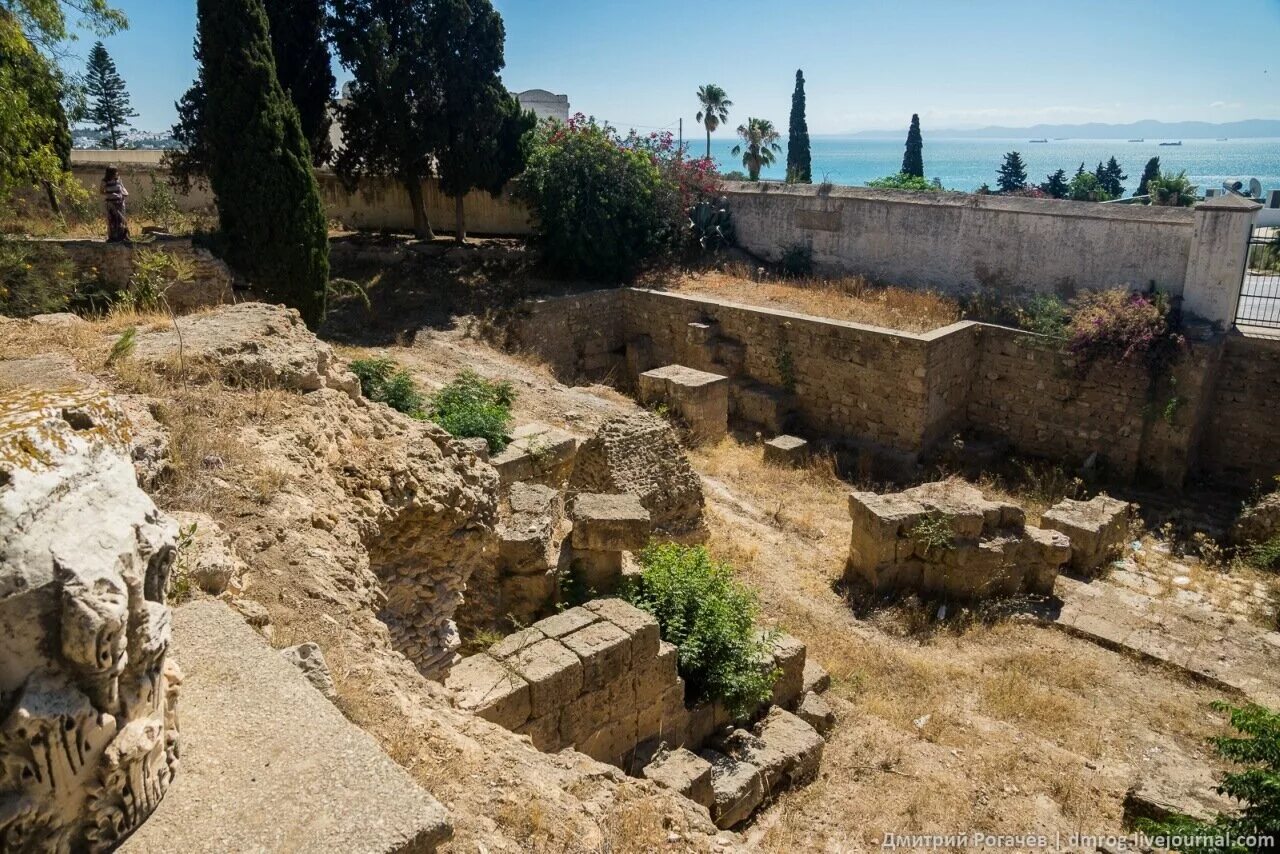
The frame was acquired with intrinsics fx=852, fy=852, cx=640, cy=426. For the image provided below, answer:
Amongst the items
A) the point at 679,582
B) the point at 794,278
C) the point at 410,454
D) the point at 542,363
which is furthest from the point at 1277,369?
the point at 410,454

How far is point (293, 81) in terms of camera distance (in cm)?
1574

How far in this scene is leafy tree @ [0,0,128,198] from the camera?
10039 millimetres

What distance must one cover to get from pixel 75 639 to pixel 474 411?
287 inches

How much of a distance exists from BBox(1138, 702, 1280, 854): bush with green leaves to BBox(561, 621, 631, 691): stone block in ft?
10.4

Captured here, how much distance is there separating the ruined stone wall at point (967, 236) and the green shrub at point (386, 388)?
9.99m

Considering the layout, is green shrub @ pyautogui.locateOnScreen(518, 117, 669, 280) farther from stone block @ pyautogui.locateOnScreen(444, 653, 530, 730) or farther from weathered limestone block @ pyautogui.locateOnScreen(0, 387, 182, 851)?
weathered limestone block @ pyautogui.locateOnScreen(0, 387, 182, 851)

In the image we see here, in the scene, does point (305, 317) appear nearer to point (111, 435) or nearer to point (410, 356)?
point (410, 356)

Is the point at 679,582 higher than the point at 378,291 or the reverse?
the reverse

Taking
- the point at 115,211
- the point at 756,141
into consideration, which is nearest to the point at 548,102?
the point at 756,141

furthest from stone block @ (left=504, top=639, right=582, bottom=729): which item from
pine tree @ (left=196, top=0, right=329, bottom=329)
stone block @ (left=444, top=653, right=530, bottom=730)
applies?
pine tree @ (left=196, top=0, right=329, bottom=329)

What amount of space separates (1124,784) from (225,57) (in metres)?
13.6

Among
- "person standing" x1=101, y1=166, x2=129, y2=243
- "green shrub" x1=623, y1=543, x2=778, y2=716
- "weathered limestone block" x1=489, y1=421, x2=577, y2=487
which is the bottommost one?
"green shrub" x1=623, y1=543, x2=778, y2=716

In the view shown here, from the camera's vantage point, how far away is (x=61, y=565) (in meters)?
2.03

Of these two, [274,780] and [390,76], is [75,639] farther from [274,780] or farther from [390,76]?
[390,76]
